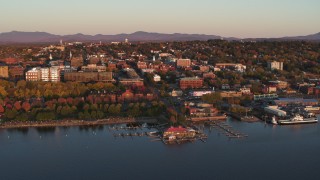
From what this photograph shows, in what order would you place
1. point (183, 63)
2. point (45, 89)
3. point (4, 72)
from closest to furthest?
point (45, 89)
point (4, 72)
point (183, 63)

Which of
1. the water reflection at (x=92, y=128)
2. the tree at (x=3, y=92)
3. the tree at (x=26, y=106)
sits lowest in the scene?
the water reflection at (x=92, y=128)

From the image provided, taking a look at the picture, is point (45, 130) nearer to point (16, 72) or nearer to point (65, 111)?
point (65, 111)

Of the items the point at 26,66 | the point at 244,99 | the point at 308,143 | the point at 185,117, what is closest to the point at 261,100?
the point at 244,99

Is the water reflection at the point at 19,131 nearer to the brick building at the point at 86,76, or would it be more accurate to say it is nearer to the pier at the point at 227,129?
the pier at the point at 227,129

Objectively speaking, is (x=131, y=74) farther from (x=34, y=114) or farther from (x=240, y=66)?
(x=34, y=114)

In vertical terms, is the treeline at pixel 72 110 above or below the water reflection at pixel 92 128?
above

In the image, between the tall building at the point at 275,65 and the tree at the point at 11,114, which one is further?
the tall building at the point at 275,65

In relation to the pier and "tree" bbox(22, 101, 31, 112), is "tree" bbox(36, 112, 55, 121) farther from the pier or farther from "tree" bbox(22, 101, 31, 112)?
the pier

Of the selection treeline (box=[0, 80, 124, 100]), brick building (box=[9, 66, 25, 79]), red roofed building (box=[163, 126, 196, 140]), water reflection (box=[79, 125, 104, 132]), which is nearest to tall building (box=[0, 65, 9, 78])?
brick building (box=[9, 66, 25, 79])

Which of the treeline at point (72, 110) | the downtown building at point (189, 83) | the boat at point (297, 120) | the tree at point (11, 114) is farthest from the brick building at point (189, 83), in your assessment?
the tree at point (11, 114)

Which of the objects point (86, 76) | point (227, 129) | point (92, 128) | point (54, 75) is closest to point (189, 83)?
point (86, 76)

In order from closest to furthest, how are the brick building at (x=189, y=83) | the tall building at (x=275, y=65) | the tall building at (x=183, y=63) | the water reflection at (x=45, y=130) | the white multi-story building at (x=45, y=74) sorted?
the water reflection at (x=45, y=130), the brick building at (x=189, y=83), the white multi-story building at (x=45, y=74), the tall building at (x=275, y=65), the tall building at (x=183, y=63)
